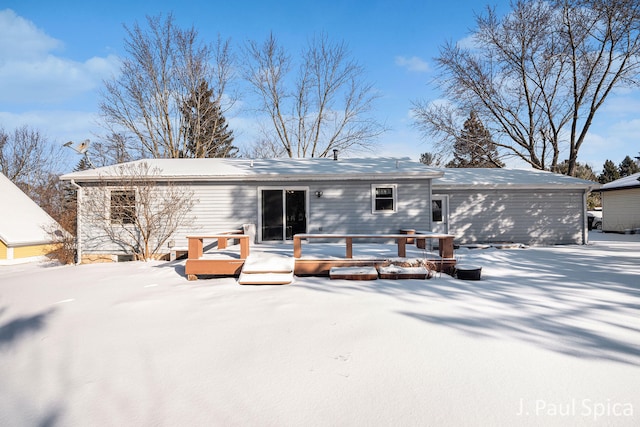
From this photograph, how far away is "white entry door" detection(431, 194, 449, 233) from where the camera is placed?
11766mm

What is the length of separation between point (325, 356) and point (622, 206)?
70.8 ft

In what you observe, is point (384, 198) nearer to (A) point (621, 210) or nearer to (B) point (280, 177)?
(B) point (280, 177)

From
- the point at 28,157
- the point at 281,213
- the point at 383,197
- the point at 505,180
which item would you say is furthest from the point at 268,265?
the point at 28,157

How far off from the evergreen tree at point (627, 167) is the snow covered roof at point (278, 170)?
131 feet

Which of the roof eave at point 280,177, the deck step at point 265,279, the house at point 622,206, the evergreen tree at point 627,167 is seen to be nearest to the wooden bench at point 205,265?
the deck step at point 265,279

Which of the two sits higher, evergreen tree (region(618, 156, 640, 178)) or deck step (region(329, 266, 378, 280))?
evergreen tree (region(618, 156, 640, 178))

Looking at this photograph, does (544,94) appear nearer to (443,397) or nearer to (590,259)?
(590,259)

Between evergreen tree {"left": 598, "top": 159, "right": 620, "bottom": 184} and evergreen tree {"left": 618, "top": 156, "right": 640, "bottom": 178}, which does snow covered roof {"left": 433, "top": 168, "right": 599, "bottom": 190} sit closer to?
evergreen tree {"left": 598, "top": 159, "right": 620, "bottom": 184}

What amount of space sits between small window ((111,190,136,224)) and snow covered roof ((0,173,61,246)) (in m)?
3.57

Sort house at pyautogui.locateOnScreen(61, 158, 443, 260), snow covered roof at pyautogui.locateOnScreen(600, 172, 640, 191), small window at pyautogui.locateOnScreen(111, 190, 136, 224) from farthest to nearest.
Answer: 1. snow covered roof at pyautogui.locateOnScreen(600, 172, 640, 191)
2. house at pyautogui.locateOnScreen(61, 158, 443, 260)
3. small window at pyautogui.locateOnScreen(111, 190, 136, 224)

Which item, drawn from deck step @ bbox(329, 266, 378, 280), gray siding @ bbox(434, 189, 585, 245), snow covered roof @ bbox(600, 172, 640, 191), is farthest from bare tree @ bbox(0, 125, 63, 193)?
snow covered roof @ bbox(600, 172, 640, 191)

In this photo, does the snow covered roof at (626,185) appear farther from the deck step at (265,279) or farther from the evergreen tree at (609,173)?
the evergreen tree at (609,173)

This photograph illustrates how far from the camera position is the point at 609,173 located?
34.6 meters

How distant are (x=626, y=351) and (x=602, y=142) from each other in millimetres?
20003
